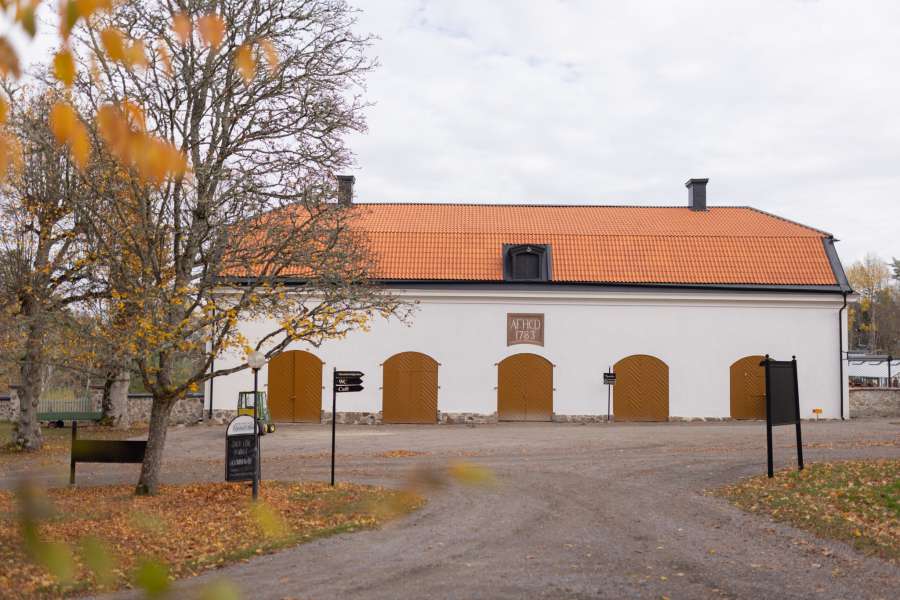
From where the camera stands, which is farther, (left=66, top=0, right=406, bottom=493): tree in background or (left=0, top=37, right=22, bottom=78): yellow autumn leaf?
(left=66, top=0, right=406, bottom=493): tree in background

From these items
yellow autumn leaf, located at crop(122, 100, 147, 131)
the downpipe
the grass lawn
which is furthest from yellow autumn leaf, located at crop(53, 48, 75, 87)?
the downpipe

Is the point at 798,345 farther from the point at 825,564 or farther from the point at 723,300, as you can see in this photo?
the point at 825,564

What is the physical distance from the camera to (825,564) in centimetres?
899

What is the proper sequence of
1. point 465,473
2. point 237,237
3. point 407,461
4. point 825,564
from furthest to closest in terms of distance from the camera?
point 407,461
point 237,237
point 825,564
point 465,473

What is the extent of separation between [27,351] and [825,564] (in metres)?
17.4

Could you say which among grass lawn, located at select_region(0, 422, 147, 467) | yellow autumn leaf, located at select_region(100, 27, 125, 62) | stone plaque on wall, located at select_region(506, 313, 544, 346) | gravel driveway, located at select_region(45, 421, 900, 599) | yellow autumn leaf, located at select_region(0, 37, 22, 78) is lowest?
grass lawn, located at select_region(0, 422, 147, 467)

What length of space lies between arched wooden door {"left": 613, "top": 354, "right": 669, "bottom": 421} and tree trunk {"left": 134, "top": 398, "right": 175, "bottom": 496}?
19981 mm

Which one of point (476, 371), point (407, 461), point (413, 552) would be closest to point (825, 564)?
point (413, 552)

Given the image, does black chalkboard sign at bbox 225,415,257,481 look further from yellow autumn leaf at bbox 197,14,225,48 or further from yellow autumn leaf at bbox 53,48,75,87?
yellow autumn leaf at bbox 53,48,75,87

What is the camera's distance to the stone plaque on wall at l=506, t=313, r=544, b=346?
102 ft

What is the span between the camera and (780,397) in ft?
48.2

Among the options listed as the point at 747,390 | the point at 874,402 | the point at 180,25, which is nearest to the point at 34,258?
the point at 180,25

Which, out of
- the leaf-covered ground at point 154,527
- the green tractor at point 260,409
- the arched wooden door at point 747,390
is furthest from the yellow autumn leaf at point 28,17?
the arched wooden door at point 747,390

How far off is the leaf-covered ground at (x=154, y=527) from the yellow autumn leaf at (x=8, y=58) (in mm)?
944
